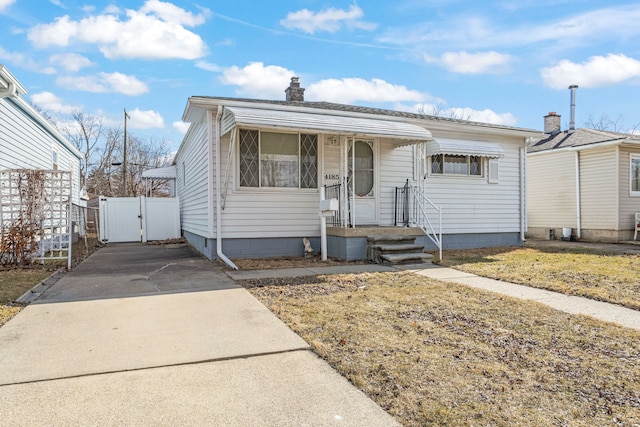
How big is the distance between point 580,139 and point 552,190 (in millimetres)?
1989

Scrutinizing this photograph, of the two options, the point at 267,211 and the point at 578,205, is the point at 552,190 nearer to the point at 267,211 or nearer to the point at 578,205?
the point at 578,205

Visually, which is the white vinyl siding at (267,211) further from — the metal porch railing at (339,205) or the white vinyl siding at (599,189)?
the white vinyl siding at (599,189)

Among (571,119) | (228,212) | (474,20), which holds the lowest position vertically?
(228,212)

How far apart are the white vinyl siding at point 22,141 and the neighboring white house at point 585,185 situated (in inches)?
594

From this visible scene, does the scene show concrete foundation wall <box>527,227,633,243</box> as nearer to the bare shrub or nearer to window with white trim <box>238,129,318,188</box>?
window with white trim <box>238,129,318,188</box>

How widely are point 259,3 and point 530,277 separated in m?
9.26

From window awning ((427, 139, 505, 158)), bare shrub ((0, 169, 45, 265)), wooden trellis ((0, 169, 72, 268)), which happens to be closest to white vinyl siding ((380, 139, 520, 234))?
window awning ((427, 139, 505, 158))

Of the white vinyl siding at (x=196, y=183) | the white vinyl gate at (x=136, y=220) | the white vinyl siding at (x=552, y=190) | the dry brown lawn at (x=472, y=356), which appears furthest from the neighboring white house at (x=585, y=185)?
the white vinyl gate at (x=136, y=220)

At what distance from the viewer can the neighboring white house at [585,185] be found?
13359 millimetres

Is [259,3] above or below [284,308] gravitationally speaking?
above

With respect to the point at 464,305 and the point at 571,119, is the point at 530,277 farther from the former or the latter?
the point at 571,119

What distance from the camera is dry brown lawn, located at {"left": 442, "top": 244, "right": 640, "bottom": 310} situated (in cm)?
549

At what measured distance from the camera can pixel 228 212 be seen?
8719 mm

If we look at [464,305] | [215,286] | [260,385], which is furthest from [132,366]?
[464,305]
